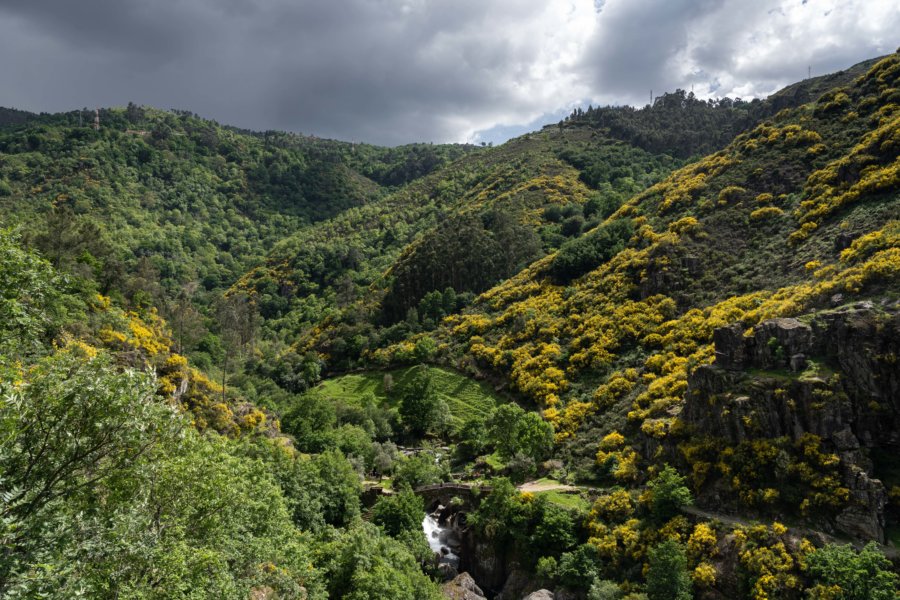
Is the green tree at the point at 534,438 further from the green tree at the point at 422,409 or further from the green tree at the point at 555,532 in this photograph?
the green tree at the point at 422,409

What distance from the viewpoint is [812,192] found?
61.4m

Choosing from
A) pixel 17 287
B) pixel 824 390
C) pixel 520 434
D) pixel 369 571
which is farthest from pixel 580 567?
pixel 17 287

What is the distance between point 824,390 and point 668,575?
597 inches

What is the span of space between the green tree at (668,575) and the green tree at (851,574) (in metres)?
6.12

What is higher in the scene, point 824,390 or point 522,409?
point 824,390

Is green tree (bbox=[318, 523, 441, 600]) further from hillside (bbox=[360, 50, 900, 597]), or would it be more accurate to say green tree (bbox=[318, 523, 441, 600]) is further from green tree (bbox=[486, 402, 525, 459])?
green tree (bbox=[486, 402, 525, 459])

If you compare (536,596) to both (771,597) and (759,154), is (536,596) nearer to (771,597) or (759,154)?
(771,597)

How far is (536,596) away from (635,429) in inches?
668


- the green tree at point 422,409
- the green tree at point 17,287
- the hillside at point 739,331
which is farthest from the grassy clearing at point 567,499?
the green tree at point 17,287

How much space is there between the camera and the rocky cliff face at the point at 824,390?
3047cm

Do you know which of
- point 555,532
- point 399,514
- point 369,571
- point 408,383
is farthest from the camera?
point 408,383

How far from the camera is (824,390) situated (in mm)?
32469

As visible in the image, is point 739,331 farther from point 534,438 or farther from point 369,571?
point 369,571

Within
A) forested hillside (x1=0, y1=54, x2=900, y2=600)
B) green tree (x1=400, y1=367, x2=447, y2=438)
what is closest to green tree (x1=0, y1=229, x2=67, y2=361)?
forested hillside (x1=0, y1=54, x2=900, y2=600)
